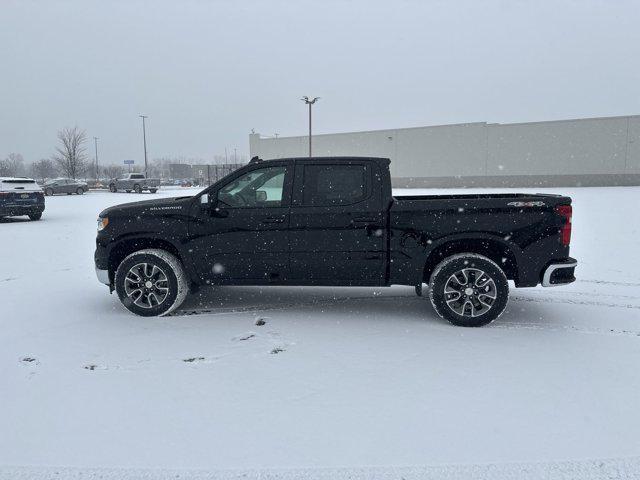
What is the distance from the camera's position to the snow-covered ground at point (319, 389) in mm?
2738

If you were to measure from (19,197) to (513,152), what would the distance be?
46.3m

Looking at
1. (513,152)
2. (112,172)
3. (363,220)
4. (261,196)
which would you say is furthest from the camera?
(112,172)

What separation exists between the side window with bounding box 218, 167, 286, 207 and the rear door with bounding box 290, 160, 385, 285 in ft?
0.74

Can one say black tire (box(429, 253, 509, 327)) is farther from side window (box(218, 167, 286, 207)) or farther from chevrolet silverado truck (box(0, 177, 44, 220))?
chevrolet silverado truck (box(0, 177, 44, 220))

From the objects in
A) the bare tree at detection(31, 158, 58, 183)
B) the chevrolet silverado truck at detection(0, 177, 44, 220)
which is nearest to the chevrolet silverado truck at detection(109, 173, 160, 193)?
the chevrolet silverado truck at detection(0, 177, 44, 220)

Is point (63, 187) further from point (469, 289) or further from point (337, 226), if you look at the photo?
point (469, 289)

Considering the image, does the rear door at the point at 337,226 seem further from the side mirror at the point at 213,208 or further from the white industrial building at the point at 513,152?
the white industrial building at the point at 513,152

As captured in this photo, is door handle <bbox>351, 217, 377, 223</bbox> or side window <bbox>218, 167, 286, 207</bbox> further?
side window <bbox>218, 167, 286, 207</bbox>

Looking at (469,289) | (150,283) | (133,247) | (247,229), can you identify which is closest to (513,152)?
(469,289)

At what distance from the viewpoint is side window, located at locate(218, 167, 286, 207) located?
17.6 feet

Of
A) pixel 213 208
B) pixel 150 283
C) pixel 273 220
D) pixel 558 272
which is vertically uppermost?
pixel 213 208

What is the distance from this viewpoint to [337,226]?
5.19 metres

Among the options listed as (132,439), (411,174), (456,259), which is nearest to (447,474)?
(132,439)

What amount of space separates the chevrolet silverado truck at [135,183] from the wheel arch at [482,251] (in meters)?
38.0
